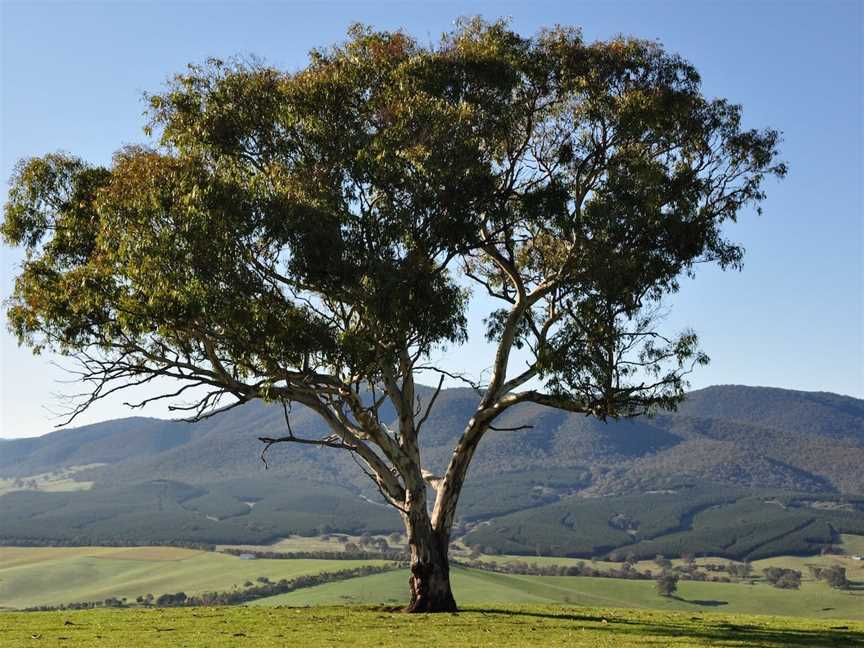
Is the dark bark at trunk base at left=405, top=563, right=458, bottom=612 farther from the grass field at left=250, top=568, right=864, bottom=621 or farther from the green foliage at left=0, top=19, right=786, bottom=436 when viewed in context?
the grass field at left=250, top=568, right=864, bottom=621

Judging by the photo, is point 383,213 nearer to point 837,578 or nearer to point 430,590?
point 430,590

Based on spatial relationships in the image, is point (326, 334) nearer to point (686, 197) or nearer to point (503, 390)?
point (503, 390)

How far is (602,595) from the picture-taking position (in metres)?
98.9

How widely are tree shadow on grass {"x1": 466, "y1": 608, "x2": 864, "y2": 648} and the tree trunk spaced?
1.50 metres

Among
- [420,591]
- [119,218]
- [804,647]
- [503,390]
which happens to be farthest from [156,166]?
[804,647]

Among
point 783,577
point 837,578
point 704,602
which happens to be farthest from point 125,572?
point 837,578

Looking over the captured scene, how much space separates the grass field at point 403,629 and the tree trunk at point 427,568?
0.93m

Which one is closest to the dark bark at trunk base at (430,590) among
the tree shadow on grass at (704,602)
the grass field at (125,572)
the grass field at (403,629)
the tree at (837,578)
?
the grass field at (403,629)

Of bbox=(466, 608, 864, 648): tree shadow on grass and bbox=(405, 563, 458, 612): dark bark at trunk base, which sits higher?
bbox=(405, 563, 458, 612): dark bark at trunk base

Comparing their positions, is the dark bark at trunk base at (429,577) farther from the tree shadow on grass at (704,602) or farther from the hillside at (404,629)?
the tree shadow on grass at (704,602)

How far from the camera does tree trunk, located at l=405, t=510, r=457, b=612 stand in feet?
86.5

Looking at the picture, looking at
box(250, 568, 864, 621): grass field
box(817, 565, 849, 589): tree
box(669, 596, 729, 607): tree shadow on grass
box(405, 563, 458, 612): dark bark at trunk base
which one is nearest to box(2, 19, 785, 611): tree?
box(405, 563, 458, 612): dark bark at trunk base

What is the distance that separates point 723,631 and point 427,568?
7873mm

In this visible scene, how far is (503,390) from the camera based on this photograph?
27.4 meters
